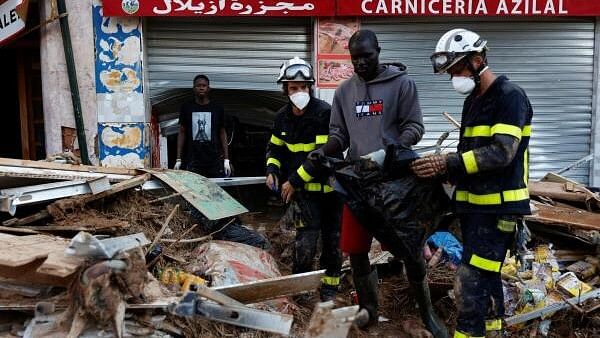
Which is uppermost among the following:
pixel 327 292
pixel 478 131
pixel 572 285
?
pixel 478 131

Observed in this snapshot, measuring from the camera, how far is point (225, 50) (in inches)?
313

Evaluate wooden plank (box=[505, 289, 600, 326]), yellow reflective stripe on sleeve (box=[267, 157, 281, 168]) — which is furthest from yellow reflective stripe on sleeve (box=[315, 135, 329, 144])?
wooden plank (box=[505, 289, 600, 326])

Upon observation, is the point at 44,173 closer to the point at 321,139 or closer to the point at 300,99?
the point at 300,99

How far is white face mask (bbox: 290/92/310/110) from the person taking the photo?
490 cm

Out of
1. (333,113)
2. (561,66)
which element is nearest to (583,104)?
(561,66)

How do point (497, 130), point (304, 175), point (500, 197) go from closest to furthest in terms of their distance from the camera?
point (497, 130), point (500, 197), point (304, 175)

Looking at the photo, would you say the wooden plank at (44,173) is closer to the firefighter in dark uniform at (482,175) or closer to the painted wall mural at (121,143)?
the painted wall mural at (121,143)

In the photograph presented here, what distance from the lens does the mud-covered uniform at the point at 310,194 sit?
4883 millimetres

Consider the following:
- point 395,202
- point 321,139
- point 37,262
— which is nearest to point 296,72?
point 321,139

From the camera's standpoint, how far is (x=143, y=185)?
5238 millimetres

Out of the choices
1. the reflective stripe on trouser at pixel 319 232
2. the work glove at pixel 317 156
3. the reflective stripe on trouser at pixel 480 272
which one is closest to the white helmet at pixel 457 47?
the reflective stripe on trouser at pixel 480 272

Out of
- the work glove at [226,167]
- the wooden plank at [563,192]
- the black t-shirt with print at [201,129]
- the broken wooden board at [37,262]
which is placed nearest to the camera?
the broken wooden board at [37,262]

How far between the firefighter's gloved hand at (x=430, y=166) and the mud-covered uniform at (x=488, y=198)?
2.0 inches

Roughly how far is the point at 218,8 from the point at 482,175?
496cm
